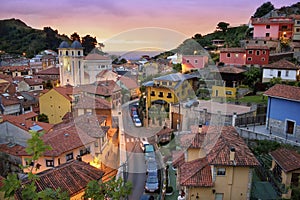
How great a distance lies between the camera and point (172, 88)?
48.4ft

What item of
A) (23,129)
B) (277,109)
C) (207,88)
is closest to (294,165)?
(277,109)

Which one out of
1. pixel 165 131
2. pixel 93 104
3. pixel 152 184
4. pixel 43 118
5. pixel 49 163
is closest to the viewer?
pixel 49 163

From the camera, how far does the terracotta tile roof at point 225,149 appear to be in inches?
270

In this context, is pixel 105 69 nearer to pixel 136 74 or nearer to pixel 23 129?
pixel 136 74

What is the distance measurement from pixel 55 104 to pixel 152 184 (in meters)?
11.2

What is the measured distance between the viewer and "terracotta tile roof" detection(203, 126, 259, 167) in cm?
685

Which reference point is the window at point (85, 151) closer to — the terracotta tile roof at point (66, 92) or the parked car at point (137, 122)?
the parked car at point (137, 122)

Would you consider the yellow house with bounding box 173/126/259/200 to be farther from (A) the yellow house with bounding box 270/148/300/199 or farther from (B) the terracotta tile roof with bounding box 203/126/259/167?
(A) the yellow house with bounding box 270/148/300/199

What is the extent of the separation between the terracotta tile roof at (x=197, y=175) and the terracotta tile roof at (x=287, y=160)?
7.33 ft

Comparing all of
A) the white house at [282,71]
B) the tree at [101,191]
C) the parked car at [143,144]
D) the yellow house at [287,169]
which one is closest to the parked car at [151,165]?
the parked car at [143,144]

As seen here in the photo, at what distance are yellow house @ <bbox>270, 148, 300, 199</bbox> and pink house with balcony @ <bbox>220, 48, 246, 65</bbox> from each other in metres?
12.9

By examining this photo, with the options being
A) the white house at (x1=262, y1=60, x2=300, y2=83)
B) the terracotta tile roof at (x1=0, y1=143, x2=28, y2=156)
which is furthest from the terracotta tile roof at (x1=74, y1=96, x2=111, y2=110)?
the white house at (x1=262, y1=60, x2=300, y2=83)

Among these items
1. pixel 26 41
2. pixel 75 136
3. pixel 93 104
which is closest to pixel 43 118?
pixel 93 104

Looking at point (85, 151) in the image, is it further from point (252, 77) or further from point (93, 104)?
point (252, 77)
